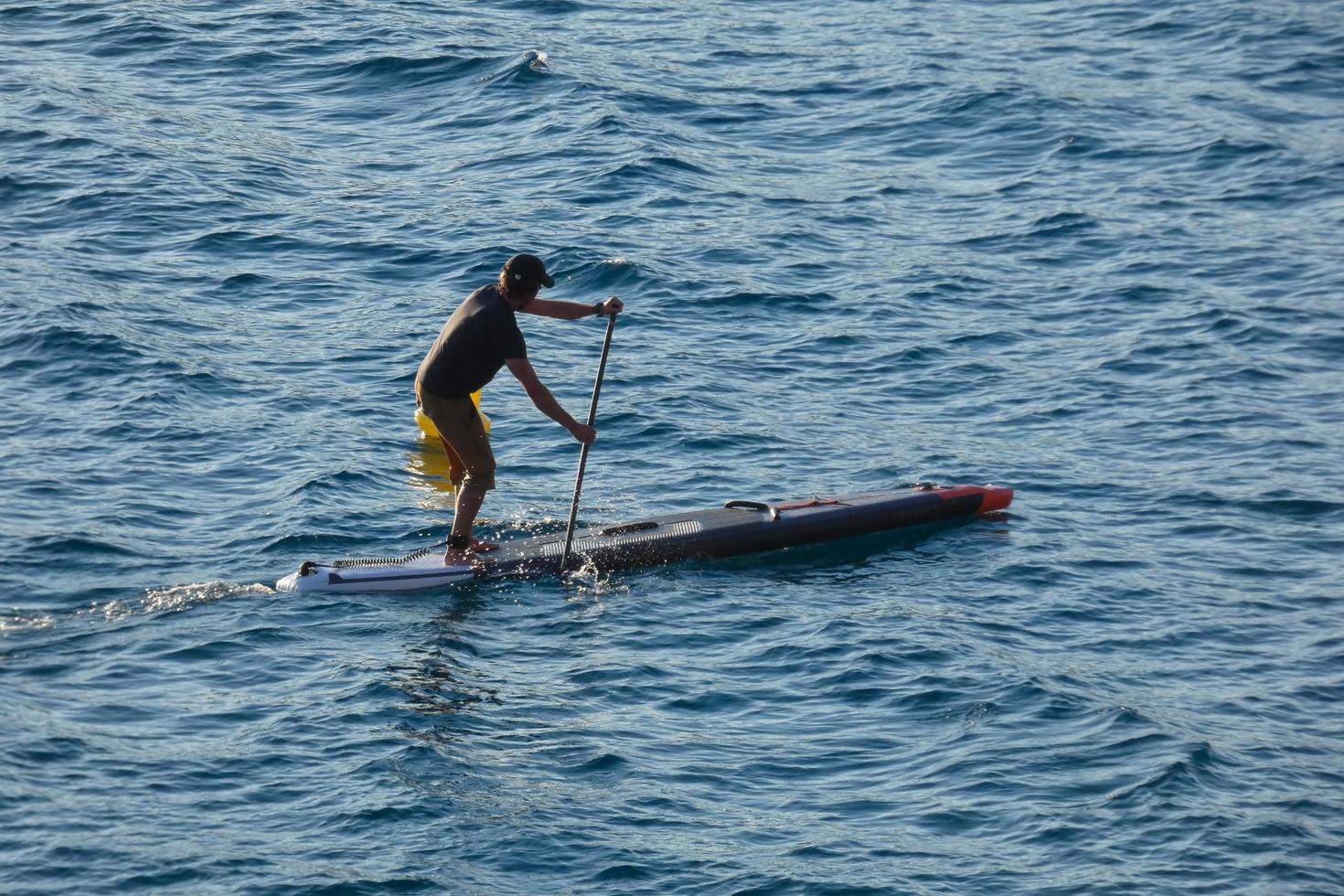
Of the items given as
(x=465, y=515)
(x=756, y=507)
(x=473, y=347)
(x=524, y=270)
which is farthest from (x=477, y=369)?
(x=756, y=507)

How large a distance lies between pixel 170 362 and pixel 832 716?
25.4ft

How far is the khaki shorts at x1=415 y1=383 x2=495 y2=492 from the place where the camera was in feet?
37.6

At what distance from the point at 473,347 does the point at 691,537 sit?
224 cm

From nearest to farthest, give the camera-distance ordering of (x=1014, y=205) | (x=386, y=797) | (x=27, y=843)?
1. (x=27, y=843)
2. (x=386, y=797)
3. (x=1014, y=205)

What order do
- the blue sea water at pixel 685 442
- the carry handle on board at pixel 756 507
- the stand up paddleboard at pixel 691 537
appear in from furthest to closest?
the carry handle on board at pixel 756 507 → the stand up paddleboard at pixel 691 537 → the blue sea water at pixel 685 442

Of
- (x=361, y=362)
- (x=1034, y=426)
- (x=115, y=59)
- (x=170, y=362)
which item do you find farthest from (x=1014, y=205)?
(x=115, y=59)

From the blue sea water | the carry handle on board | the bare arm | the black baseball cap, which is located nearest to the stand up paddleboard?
the carry handle on board

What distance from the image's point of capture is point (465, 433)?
1155 centimetres

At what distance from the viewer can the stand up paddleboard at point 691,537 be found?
11.3 metres

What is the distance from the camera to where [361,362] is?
50.6ft

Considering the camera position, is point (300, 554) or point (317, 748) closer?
point (317, 748)

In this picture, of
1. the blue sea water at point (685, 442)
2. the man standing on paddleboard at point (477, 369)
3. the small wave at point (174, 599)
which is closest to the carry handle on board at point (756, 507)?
the blue sea water at point (685, 442)

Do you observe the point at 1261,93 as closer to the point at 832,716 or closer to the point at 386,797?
the point at 832,716

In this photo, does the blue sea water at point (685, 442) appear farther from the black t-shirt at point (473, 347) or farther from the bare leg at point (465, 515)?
the black t-shirt at point (473, 347)
